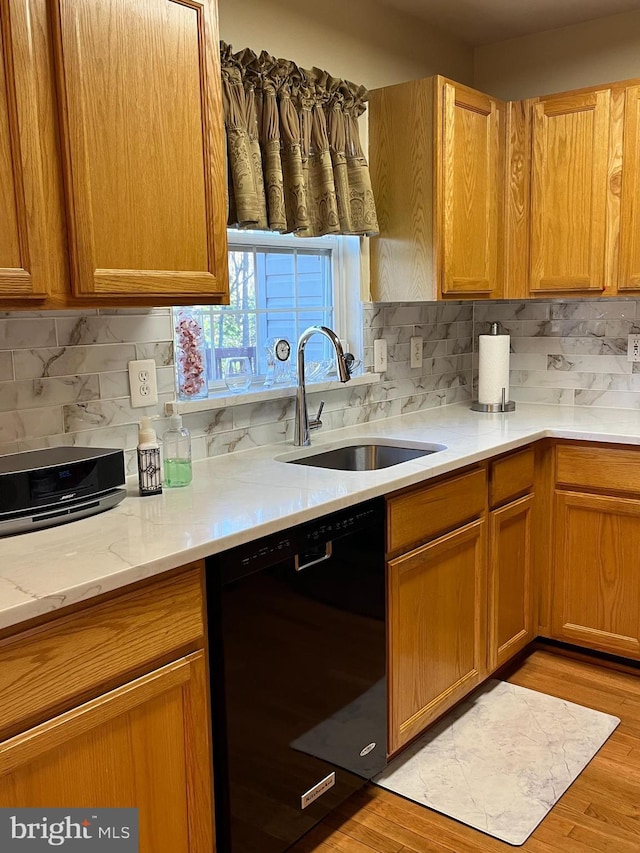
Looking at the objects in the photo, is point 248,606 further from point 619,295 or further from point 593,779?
point 619,295

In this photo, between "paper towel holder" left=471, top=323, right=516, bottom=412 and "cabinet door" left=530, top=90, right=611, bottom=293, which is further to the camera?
"paper towel holder" left=471, top=323, right=516, bottom=412

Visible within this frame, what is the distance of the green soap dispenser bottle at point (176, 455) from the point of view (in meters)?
2.11

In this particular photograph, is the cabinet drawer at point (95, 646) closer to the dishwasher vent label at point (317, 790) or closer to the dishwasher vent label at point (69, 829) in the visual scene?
the dishwasher vent label at point (69, 829)

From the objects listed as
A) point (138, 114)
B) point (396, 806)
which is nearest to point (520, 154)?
point (138, 114)

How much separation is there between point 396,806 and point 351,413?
1383 mm

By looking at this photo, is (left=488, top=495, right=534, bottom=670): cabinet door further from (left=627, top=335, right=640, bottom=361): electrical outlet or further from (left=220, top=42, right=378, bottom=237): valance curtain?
(left=220, top=42, right=378, bottom=237): valance curtain

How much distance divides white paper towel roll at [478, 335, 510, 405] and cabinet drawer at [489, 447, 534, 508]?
0.49 metres

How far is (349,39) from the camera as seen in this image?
2.85 metres

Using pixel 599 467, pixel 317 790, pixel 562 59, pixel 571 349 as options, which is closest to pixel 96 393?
pixel 317 790

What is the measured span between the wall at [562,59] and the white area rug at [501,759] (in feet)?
8.19

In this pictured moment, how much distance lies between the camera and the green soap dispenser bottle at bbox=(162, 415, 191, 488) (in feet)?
6.93

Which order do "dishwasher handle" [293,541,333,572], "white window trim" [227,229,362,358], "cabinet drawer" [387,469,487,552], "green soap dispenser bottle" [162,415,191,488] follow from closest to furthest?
"dishwasher handle" [293,541,333,572], "green soap dispenser bottle" [162,415,191,488], "cabinet drawer" [387,469,487,552], "white window trim" [227,229,362,358]

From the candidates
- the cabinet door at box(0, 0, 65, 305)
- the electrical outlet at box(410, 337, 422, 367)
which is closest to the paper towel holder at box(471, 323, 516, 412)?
the electrical outlet at box(410, 337, 422, 367)

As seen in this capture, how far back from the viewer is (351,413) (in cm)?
301
